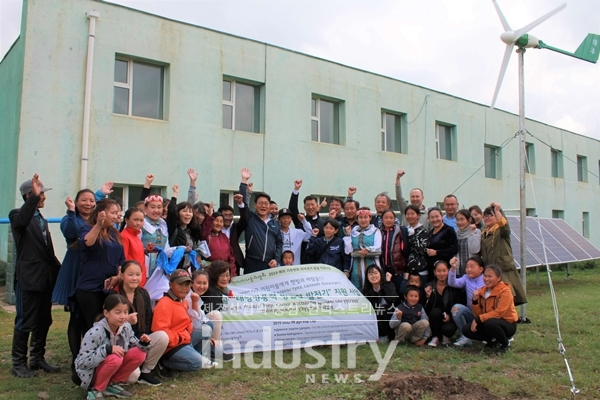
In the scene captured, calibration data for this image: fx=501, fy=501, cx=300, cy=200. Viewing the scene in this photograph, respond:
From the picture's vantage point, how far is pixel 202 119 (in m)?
12.1

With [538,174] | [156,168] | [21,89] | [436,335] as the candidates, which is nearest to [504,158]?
[538,174]

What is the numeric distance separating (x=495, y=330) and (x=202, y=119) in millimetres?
8594

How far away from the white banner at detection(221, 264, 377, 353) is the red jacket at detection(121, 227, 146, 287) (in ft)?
3.56

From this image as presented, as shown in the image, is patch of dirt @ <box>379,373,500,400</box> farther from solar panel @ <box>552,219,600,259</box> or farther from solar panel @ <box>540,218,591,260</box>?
solar panel @ <box>552,219,600,259</box>

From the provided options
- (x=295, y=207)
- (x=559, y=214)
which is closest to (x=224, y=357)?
(x=295, y=207)

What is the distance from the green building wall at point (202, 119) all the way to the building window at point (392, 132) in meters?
0.31

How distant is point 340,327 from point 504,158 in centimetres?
Result: 1740

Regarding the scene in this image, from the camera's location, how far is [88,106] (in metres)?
10.4

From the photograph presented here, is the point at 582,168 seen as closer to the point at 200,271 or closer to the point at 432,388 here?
the point at 432,388

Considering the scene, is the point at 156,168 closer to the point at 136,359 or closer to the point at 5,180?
the point at 5,180

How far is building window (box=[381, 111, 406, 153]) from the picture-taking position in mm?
16781

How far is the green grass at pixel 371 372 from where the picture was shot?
444 centimetres

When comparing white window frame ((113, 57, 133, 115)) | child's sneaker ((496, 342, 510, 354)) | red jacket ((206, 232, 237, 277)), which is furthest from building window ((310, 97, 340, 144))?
child's sneaker ((496, 342, 510, 354))

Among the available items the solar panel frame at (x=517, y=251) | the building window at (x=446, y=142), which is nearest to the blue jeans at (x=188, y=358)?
the solar panel frame at (x=517, y=251)
